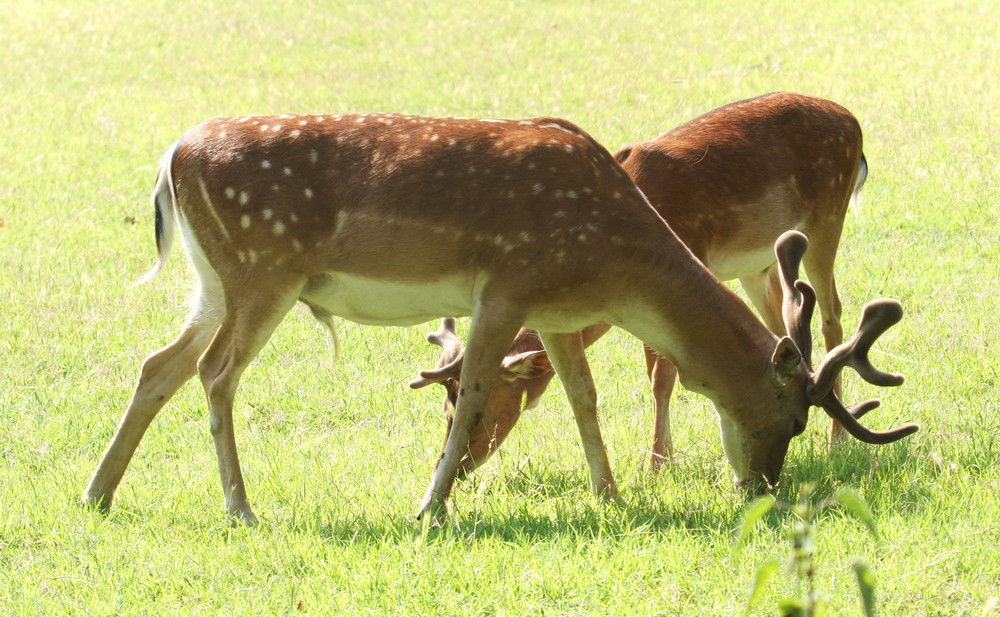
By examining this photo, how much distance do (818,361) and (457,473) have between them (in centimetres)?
280

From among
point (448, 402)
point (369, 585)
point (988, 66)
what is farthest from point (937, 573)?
point (988, 66)

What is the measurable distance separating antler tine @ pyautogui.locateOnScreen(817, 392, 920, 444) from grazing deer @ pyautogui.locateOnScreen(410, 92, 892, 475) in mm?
993

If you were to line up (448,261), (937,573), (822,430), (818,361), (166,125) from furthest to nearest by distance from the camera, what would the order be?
(166,125)
(818,361)
(822,430)
(448,261)
(937,573)

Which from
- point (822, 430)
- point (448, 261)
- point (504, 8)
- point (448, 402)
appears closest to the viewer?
point (448, 261)

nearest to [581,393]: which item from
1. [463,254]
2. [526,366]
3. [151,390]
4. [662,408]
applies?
[526,366]

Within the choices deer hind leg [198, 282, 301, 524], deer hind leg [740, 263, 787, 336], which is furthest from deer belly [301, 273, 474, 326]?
deer hind leg [740, 263, 787, 336]

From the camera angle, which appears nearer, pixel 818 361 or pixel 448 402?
A: pixel 448 402

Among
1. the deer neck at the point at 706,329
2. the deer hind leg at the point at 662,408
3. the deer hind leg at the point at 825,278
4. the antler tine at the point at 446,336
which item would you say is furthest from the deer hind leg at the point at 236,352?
the deer hind leg at the point at 825,278

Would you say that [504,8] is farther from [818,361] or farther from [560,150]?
[560,150]

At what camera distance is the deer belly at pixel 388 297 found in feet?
17.8

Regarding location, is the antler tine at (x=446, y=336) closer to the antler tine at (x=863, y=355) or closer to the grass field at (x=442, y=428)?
the grass field at (x=442, y=428)

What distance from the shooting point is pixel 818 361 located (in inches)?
292

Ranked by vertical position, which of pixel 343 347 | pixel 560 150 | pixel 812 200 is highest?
pixel 560 150

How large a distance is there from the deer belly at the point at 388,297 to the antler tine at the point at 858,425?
161 centimetres
